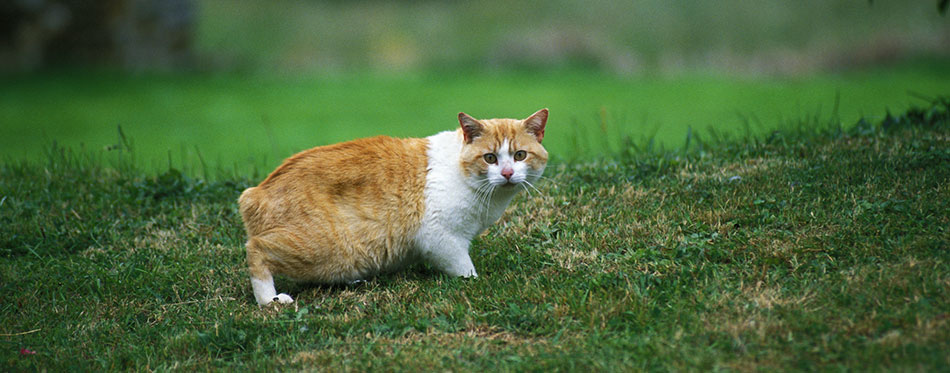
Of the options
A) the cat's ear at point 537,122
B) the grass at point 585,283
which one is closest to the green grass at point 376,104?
the grass at point 585,283

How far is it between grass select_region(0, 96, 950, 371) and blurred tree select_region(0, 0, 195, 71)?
6546mm

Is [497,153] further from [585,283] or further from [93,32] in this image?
[93,32]

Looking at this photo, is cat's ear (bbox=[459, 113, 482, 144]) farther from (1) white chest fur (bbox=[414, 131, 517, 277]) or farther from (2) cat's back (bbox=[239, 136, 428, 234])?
(2) cat's back (bbox=[239, 136, 428, 234])

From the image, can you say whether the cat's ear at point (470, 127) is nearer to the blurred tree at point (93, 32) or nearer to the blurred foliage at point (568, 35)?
the blurred foliage at point (568, 35)

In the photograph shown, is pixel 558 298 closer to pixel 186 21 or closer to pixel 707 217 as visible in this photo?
pixel 707 217

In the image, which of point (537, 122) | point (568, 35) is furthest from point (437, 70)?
point (537, 122)

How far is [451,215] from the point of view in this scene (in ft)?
12.7

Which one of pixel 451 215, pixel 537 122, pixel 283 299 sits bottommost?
pixel 283 299

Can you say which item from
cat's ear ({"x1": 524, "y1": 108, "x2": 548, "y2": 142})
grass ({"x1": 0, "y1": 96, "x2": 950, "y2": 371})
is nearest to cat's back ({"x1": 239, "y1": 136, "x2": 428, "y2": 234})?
grass ({"x1": 0, "y1": 96, "x2": 950, "y2": 371})

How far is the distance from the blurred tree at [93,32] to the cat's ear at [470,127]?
29.7 ft

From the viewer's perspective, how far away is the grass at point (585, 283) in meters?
3.06

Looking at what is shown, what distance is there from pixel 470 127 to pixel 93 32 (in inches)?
373

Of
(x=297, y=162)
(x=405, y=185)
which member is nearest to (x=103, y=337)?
(x=297, y=162)

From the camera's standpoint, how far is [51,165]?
591 cm
